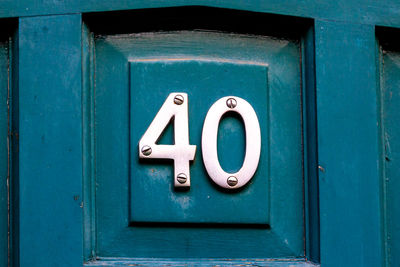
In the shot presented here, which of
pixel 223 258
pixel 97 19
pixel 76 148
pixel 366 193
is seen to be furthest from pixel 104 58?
pixel 366 193

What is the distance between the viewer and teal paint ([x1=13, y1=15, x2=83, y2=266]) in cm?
119

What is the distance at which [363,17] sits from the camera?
1.28m

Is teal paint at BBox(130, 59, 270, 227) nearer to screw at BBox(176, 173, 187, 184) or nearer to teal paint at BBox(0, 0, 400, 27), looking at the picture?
screw at BBox(176, 173, 187, 184)

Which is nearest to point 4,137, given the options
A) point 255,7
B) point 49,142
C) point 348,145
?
point 49,142

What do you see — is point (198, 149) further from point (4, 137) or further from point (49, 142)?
point (4, 137)

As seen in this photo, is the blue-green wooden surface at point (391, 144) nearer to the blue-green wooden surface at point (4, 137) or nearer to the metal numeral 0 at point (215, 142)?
the metal numeral 0 at point (215, 142)

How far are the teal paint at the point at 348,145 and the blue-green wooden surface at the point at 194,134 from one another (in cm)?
6

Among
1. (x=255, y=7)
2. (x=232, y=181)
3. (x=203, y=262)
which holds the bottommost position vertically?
(x=203, y=262)

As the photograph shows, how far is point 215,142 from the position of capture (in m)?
1.23

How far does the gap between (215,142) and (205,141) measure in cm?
2

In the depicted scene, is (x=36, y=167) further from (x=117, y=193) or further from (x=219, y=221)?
(x=219, y=221)

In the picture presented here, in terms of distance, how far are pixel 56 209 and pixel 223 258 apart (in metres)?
0.36

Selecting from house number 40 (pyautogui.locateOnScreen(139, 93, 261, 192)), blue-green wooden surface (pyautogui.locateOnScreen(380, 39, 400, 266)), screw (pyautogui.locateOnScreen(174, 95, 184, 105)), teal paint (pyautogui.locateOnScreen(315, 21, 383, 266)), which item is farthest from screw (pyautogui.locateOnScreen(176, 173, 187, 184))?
blue-green wooden surface (pyautogui.locateOnScreen(380, 39, 400, 266))

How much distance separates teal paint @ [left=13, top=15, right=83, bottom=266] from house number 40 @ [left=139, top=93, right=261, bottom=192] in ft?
0.52
